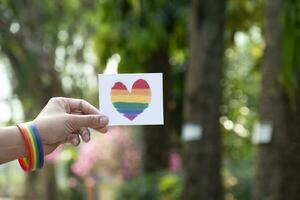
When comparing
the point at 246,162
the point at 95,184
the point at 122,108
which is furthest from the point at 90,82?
the point at 122,108

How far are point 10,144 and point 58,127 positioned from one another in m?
0.17

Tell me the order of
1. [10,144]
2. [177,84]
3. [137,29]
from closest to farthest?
[10,144] < [137,29] < [177,84]

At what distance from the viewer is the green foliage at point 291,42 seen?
22.2 ft

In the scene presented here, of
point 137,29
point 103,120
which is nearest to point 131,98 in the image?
point 103,120

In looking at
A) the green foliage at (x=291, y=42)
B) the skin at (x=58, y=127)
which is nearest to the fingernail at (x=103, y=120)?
the skin at (x=58, y=127)

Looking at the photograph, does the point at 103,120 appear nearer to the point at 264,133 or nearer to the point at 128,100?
the point at 128,100

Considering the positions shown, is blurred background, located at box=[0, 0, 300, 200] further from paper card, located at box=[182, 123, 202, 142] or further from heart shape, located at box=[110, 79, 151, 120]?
heart shape, located at box=[110, 79, 151, 120]

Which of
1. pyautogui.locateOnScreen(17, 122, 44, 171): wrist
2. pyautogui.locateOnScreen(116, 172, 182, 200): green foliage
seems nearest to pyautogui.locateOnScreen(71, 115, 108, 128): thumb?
pyautogui.locateOnScreen(17, 122, 44, 171): wrist

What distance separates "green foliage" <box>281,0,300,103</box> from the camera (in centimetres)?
676

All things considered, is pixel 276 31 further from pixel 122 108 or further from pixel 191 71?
pixel 122 108

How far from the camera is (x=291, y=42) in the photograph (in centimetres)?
687

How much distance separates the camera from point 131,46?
490 inches

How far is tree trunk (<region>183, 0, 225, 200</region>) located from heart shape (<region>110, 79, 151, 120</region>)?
6490 millimetres

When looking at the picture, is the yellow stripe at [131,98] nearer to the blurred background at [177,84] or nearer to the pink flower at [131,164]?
the blurred background at [177,84]
